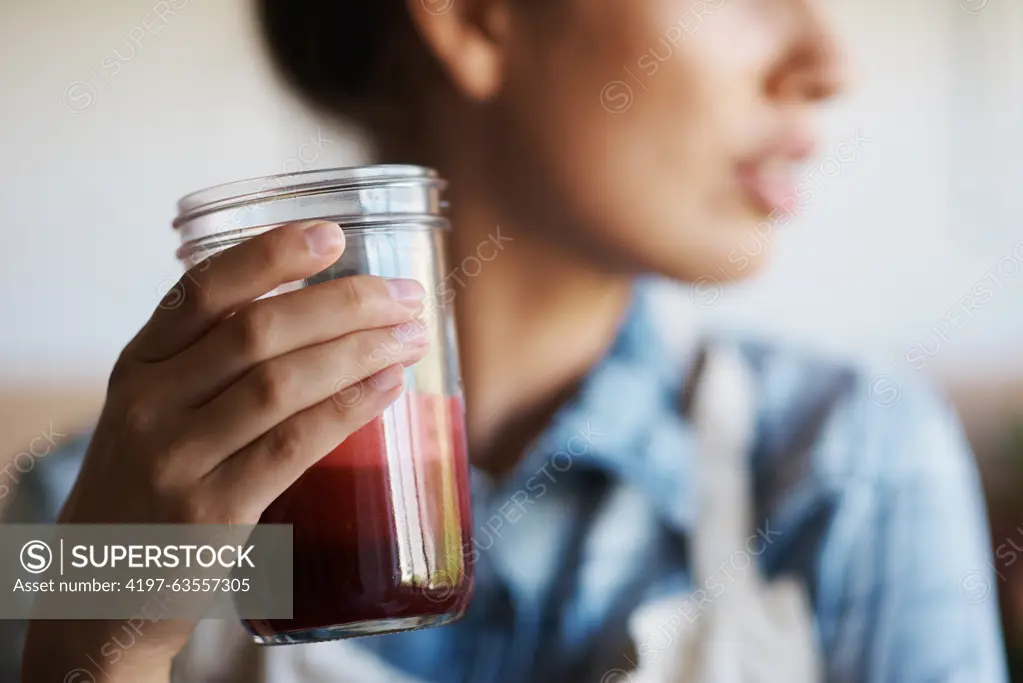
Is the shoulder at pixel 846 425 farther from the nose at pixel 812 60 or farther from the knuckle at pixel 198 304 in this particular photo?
the knuckle at pixel 198 304

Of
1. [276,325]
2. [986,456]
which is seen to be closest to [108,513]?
[276,325]

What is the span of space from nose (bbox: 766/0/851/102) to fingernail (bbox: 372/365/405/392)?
0.40m

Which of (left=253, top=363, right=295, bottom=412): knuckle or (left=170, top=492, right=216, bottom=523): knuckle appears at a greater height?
(left=253, top=363, right=295, bottom=412): knuckle

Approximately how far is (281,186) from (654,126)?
0.31 metres

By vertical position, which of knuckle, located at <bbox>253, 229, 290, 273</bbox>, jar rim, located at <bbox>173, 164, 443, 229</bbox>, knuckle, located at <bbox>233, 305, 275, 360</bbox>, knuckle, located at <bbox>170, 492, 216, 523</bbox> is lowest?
knuckle, located at <bbox>170, 492, 216, 523</bbox>

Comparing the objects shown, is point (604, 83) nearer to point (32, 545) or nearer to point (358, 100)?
point (358, 100)

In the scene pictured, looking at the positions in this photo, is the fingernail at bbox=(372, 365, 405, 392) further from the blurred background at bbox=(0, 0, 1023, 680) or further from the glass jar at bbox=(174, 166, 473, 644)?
the blurred background at bbox=(0, 0, 1023, 680)

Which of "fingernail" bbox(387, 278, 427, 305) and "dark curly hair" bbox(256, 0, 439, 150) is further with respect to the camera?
"dark curly hair" bbox(256, 0, 439, 150)

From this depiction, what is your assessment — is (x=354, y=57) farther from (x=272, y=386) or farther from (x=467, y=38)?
(x=272, y=386)

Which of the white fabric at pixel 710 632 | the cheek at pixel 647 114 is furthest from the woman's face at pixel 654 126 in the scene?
the white fabric at pixel 710 632

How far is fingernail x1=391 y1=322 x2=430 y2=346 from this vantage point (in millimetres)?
543

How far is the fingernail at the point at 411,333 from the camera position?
54 cm

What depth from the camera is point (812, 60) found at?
0.76 meters

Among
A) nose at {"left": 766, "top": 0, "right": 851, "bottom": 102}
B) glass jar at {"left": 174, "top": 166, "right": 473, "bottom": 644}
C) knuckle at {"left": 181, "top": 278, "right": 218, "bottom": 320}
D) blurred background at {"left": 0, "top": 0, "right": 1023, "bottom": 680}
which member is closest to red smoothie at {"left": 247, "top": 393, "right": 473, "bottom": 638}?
glass jar at {"left": 174, "top": 166, "right": 473, "bottom": 644}
